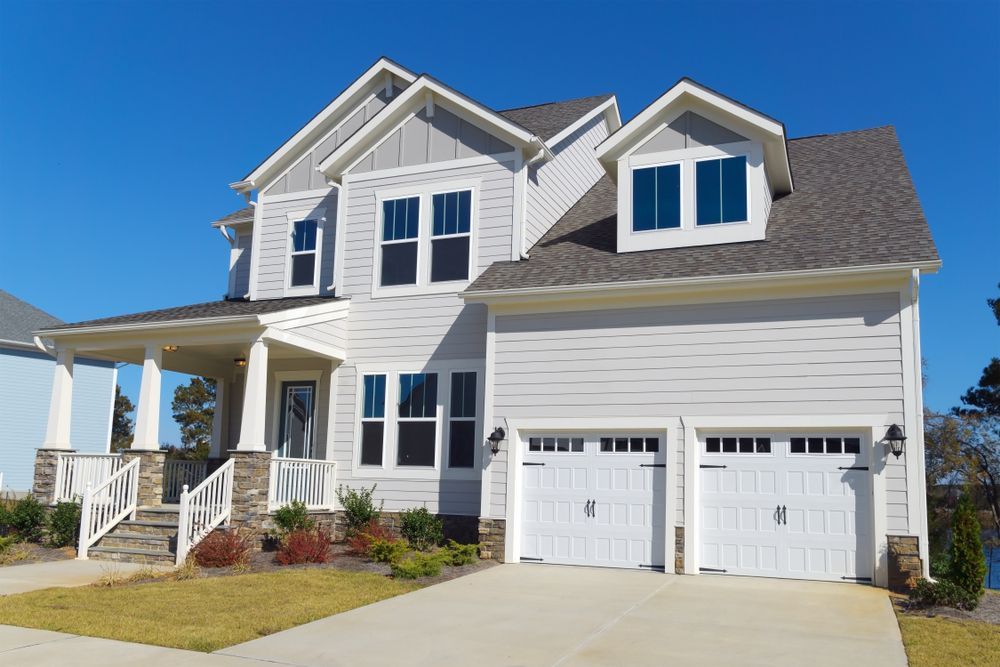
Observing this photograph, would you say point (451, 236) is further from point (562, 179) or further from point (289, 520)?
point (289, 520)

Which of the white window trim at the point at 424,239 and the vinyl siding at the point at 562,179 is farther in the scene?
the vinyl siding at the point at 562,179

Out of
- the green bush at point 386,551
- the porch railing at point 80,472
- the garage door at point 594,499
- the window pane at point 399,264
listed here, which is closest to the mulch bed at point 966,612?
the garage door at point 594,499

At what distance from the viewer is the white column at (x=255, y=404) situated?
1415 centimetres

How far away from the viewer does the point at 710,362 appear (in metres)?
12.9

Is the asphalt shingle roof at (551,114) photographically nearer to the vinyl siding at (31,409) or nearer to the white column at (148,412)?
the white column at (148,412)

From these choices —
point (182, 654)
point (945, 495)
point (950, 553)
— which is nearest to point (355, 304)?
point (182, 654)

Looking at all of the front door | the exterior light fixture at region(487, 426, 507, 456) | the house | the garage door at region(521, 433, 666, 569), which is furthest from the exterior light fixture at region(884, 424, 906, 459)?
the front door

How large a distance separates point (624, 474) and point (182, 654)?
7.46 m

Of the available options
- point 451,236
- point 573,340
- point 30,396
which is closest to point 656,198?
point 573,340

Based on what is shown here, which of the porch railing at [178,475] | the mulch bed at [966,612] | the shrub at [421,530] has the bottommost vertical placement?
the mulch bed at [966,612]

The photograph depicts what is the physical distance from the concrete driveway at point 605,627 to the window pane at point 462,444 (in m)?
3.50

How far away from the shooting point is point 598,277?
13.7 m

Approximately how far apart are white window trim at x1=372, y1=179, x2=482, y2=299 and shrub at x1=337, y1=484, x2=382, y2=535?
372cm

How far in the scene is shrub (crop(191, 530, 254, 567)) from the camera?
12.6 meters
